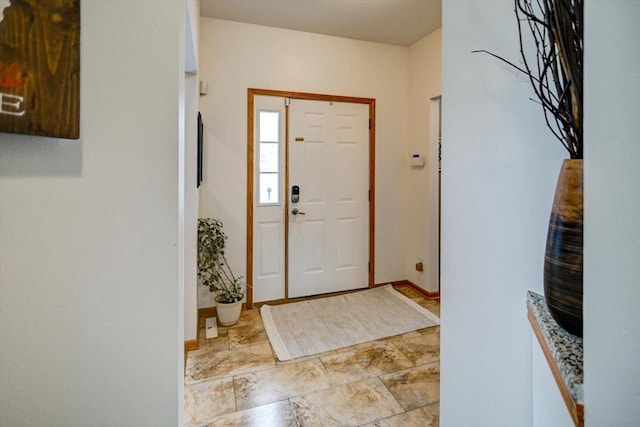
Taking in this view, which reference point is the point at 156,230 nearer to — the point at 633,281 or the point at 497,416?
the point at 633,281

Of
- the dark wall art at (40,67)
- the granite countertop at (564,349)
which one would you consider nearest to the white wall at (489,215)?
the granite countertop at (564,349)

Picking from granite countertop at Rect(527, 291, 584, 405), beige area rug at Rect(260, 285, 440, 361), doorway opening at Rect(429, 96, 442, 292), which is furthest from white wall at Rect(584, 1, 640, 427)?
doorway opening at Rect(429, 96, 442, 292)

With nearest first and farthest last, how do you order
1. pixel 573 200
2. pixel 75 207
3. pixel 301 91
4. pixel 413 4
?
pixel 573 200 < pixel 75 207 < pixel 413 4 < pixel 301 91

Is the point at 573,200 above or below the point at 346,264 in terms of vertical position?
above

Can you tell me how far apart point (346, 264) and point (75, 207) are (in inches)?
116

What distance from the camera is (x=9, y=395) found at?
35.5 inches

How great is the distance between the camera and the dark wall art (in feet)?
2.53

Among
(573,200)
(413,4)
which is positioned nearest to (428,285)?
(413,4)

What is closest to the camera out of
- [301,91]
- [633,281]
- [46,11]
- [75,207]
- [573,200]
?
[633,281]

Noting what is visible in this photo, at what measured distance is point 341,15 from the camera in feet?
9.78

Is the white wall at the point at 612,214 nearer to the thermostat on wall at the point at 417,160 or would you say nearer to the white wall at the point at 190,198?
the white wall at the point at 190,198

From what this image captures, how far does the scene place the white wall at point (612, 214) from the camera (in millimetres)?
374

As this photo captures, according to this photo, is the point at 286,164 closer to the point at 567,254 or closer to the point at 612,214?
the point at 567,254

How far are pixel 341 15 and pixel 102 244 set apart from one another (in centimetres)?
290
